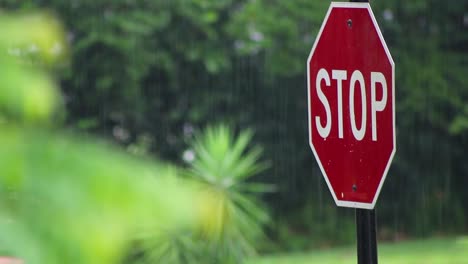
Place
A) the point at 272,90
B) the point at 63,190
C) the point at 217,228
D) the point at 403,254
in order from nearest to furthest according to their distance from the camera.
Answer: the point at 63,190
the point at 217,228
the point at 403,254
the point at 272,90

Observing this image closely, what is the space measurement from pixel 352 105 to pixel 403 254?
9567mm

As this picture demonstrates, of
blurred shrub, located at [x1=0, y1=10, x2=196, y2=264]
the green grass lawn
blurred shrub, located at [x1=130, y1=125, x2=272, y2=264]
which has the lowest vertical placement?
the green grass lawn

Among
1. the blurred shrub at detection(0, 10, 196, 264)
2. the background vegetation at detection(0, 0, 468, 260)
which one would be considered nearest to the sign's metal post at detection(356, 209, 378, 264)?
the blurred shrub at detection(0, 10, 196, 264)

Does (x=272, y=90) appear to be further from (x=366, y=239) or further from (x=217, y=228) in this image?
(x=366, y=239)

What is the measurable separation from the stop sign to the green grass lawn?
25.5 feet

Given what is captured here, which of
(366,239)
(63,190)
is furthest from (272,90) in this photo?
(63,190)

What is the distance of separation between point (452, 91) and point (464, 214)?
2272 millimetres

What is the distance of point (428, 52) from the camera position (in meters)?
16.0

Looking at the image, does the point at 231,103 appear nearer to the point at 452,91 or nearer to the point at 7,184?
the point at 452,91

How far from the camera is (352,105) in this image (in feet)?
13.5

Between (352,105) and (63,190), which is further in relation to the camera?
(352,105)

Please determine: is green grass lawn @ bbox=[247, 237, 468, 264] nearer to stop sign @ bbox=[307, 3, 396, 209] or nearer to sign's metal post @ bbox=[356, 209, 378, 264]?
stop sign @ bbox=[307, 3, 396, 209]

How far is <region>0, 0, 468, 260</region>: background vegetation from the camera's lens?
50.3 ft

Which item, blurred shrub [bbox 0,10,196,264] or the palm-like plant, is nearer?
blurred shrub [bbox 0,10,196,264]
